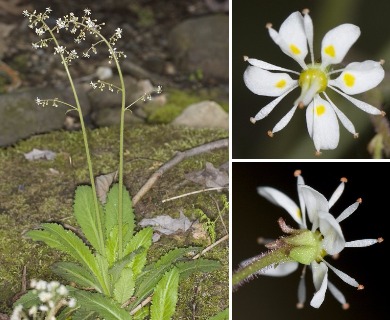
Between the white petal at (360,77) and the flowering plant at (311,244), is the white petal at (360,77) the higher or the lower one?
the higher one

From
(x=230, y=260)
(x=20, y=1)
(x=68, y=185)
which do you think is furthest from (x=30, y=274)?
(x=20, y=1)

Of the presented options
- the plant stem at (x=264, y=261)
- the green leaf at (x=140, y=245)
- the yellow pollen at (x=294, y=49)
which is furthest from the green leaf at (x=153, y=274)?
the yellow pollen at (x=294, y=49)

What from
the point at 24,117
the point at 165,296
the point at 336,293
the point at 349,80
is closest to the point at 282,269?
the point at 336,293

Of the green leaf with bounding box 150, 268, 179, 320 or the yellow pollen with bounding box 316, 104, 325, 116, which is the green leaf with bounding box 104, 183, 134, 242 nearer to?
the green leaf with bounding box 150, 268, 179, 320

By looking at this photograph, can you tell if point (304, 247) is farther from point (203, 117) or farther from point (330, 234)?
point (203, 117)

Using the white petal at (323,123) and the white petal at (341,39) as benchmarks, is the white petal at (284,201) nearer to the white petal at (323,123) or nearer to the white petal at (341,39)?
the white petal at (323,123)

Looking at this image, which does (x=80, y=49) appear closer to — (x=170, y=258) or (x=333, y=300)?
(x=170, y=258)
